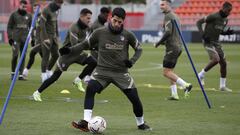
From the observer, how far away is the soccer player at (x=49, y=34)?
63.5 feet

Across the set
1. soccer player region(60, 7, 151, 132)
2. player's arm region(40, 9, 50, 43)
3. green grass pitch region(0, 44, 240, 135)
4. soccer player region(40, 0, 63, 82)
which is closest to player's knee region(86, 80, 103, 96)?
soccer player region(60, 7, 151, 132)

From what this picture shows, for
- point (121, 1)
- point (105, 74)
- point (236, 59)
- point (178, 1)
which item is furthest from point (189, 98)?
point (121, 1)

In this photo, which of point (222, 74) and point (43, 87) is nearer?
point (43, 87)

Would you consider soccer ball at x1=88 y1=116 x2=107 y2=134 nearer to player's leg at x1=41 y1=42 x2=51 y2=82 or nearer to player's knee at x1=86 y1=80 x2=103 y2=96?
player's knee at x1=86 y1=80 x2=103 y2=96

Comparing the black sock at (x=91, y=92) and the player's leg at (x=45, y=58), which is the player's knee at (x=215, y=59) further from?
the black sock at (x=91, y=92)

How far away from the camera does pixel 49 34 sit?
19766mm

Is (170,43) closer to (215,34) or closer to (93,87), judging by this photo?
(215,34)

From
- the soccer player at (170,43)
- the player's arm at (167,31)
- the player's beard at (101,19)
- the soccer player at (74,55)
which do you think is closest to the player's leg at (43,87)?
the soccer player at (74,55)

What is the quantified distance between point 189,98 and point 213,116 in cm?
322

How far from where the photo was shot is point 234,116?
13.2 meters

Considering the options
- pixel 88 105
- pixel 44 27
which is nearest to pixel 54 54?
pixel 44 27

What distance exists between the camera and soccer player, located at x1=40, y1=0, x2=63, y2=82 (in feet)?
63.5

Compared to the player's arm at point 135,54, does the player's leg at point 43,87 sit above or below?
below

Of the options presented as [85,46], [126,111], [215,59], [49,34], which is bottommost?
[215,59]
